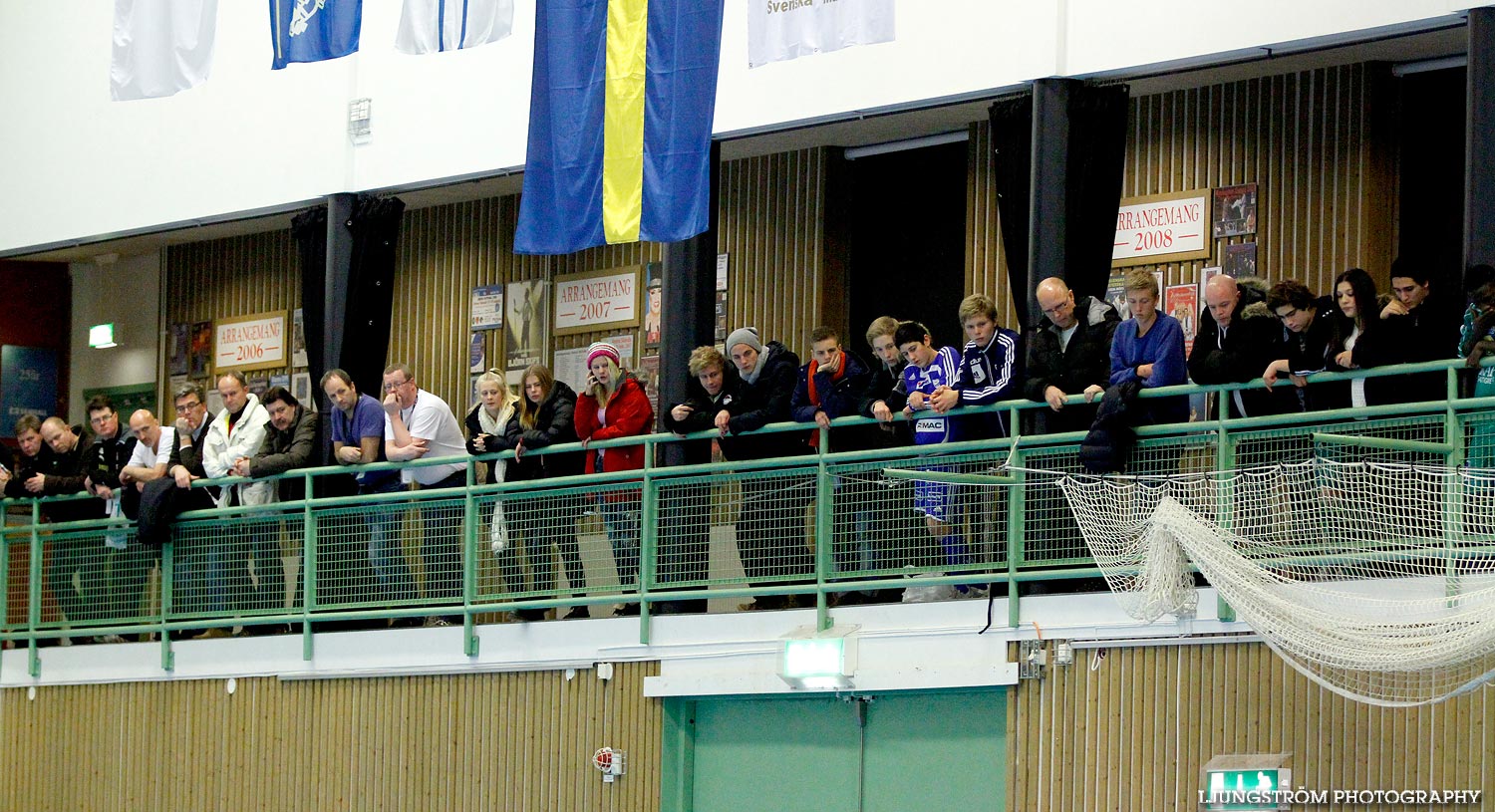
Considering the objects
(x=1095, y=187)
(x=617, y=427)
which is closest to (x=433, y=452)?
(x=617, y=427)

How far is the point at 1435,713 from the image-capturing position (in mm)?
10117

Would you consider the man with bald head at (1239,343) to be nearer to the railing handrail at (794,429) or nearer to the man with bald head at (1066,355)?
the railing handrail at (794,429)

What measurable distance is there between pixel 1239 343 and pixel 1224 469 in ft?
2.27

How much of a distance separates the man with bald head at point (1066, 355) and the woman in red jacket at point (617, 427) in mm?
2960

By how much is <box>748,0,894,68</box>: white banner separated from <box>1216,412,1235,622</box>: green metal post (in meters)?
3.43

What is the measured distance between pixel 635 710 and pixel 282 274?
326 inches

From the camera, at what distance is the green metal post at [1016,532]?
11.7 m

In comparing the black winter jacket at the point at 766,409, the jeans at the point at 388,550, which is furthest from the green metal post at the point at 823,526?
the jeans at the point at 388,550

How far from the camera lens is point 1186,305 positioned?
14609 millimetres

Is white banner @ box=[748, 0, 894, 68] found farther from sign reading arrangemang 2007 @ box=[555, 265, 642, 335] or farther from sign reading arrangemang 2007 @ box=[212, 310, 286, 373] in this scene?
sign reading arrangemang 2007 @ box=[212, 310, 286, 373]

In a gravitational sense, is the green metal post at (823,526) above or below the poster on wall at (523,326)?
below

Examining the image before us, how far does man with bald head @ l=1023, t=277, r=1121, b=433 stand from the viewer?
38.1 ft

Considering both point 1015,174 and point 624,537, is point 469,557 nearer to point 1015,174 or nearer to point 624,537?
point 624,537

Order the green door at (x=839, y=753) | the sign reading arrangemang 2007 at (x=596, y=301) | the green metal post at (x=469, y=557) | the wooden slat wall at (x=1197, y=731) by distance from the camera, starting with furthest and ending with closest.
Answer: the sign reading arrangemang 2007 at (x=596, y=301) < the green metal post at (x=469, y=557) < the green door at (x=839, y=753) < the wooden slat wall at (x=1197, y=731)
